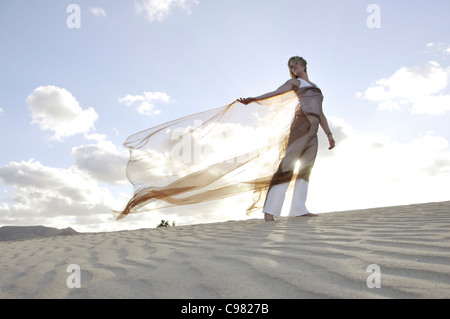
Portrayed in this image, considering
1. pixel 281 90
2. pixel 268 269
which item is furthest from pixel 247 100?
pixel 268 269

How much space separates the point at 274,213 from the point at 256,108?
5.55 feet

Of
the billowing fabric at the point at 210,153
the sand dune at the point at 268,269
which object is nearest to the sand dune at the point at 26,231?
the billowing fabric at the point at 210,153

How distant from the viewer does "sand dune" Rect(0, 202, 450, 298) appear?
5.66 feet

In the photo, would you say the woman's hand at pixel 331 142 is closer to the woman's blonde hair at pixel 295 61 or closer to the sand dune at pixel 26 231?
the woman's blonde hair at pixel 295 61

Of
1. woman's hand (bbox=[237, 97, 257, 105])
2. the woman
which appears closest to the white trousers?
the woman

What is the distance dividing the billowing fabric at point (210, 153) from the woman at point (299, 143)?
16 millimetres

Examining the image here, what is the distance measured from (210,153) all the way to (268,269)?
388cm

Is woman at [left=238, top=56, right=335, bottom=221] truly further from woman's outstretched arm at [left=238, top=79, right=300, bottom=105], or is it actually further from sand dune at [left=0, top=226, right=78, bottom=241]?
sand dune at [left=0, top=226, right=78, bottom=241]

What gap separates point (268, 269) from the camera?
2055 millimetres

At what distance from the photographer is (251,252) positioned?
101 inches

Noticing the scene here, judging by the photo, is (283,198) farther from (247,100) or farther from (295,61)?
(295,61)

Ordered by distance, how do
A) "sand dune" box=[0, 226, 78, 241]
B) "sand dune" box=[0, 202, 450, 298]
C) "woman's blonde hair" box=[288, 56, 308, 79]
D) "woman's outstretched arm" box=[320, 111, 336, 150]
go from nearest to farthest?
"sand dune" box=[0, 202, 450, 298] < "woman's blonde hair" box=[288, 56, 308, 79] < "woman's outstretched arm" box=[320, 111, 336, 150] < "sand dune" box=[0, 226, 78, 241]

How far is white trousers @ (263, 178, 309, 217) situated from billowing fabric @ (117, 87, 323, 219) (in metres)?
0.17

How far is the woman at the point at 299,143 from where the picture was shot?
214 inches
